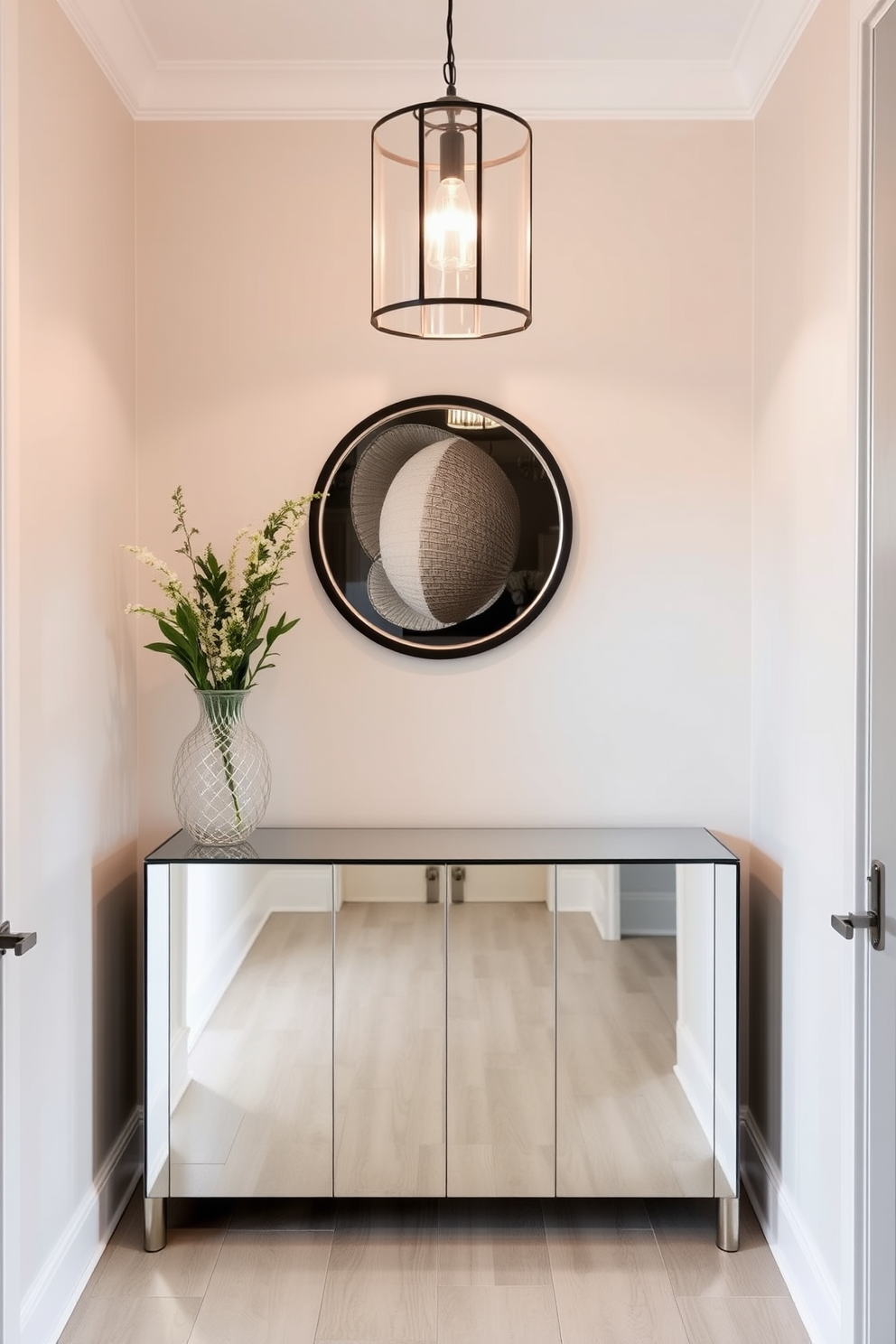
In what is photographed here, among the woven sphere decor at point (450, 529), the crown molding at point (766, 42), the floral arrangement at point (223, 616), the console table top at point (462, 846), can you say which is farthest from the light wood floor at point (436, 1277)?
the crown molding at point (766, 42)

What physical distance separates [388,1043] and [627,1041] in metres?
0.52

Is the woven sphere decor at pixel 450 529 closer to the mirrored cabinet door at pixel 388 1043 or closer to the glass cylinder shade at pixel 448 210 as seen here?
the mirrored cabinet door at pixel 388 1043

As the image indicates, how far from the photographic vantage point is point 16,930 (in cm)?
177

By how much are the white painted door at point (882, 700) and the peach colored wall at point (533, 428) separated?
2.87 ft

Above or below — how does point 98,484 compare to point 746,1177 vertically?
above

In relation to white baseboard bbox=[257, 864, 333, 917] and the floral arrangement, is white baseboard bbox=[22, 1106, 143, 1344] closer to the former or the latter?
white baseboard bbox=[257, 864, 333, 917]

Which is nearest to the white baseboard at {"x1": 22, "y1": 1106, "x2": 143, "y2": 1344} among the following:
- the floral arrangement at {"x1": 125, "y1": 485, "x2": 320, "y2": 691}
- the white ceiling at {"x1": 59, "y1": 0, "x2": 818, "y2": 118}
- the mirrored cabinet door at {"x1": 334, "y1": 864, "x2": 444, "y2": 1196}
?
the mirrored cabinet door at {"x1": 334, "y1": 864, "x2": 444, "y2": 1196}

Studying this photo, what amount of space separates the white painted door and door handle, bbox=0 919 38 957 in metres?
1.36

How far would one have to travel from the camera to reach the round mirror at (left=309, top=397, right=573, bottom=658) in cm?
250

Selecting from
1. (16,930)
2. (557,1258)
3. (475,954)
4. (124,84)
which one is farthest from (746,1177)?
(124,84)

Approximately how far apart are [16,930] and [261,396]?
4.61ft

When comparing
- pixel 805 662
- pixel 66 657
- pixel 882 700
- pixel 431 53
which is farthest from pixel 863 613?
pixel 431 53

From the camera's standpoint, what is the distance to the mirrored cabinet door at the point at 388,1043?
2238 mm

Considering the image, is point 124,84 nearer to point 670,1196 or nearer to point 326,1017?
point 326,1017
